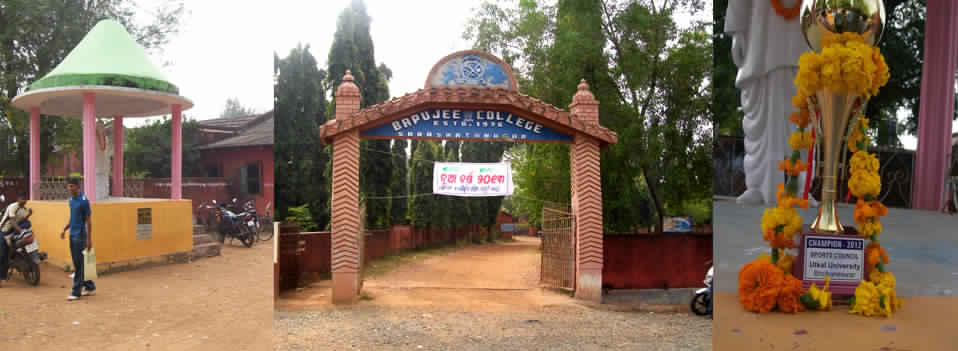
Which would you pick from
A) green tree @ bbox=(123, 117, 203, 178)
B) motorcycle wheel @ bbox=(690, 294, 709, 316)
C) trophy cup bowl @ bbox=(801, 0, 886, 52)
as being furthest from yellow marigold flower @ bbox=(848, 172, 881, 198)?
green tree @ bbox=(123, 117, 203, 178)

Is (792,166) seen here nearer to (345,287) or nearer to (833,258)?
(833,258)

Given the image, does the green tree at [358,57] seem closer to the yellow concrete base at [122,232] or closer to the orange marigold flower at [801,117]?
the yellow concrete base at [122,232]

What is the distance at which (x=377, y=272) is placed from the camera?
466 centimetres

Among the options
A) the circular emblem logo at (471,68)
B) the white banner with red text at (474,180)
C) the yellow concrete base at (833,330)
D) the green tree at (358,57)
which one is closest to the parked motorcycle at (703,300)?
the yellow concrete base at (833,330)

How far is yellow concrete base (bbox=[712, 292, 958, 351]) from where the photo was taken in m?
2.82

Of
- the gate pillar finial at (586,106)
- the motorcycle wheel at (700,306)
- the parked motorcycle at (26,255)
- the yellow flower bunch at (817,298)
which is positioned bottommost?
the motorcycle wheel at (700,306)

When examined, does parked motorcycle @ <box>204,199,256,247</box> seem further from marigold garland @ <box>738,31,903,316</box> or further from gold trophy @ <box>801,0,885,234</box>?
gold trophy @ <box>801,0,885,234</box>

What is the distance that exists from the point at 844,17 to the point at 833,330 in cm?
160

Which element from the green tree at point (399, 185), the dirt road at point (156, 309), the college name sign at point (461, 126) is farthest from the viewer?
the green tree at point (399, 185)

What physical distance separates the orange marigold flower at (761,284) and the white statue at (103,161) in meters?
3.55

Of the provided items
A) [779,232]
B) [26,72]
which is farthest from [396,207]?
[779,232]

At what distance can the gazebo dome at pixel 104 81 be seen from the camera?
9.98 feet

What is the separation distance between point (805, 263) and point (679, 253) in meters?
0.94

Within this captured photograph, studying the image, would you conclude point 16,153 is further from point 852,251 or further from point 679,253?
point 852,251
